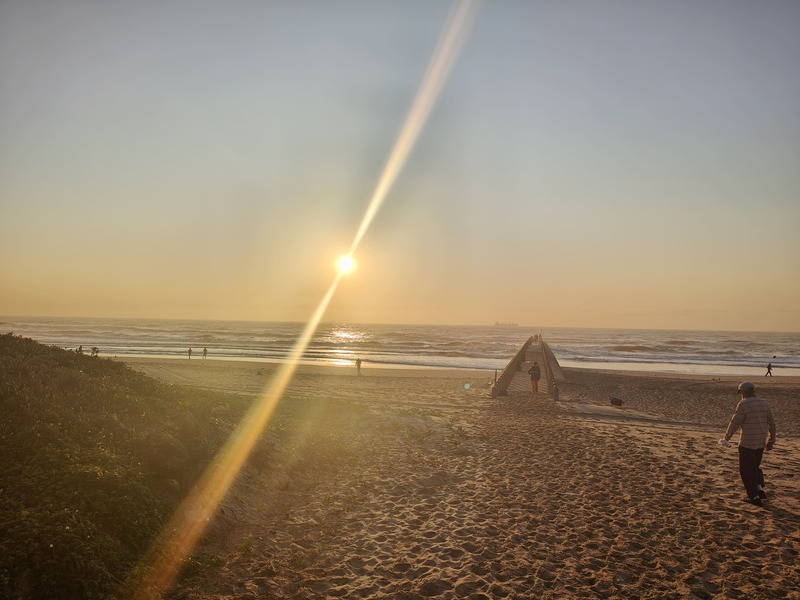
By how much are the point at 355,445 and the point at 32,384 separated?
700cm

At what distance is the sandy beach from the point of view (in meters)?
5.50

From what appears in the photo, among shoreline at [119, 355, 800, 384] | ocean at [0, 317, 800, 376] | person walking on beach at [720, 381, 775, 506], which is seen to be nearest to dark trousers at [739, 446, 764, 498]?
person walking on beach at [720, 381, 775, 506]

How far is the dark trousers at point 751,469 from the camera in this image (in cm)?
782

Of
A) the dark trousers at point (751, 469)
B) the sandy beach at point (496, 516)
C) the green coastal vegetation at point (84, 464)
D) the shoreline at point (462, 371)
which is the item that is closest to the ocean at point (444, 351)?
the shoreline at point (462, 371)

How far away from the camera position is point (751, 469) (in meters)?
7.92

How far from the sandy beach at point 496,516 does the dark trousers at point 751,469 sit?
34 cm

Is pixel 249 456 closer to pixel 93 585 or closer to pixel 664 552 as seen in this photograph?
pixel 93 585

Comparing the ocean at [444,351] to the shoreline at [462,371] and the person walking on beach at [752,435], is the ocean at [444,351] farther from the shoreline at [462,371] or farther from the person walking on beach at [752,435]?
the person walking on beach at [752,435]

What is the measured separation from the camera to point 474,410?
17.8 m

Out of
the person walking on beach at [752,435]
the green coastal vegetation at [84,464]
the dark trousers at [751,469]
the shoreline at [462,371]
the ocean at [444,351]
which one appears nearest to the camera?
the green coastal vegetation at [84,464]

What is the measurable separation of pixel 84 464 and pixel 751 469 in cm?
1080

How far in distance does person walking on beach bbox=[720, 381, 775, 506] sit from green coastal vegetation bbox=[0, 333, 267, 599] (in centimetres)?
910

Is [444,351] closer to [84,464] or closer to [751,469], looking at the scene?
[751,469]

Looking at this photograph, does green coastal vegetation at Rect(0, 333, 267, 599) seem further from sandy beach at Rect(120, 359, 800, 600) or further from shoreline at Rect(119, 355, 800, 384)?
shoreline at Rect(119, 355, 800, 384)
